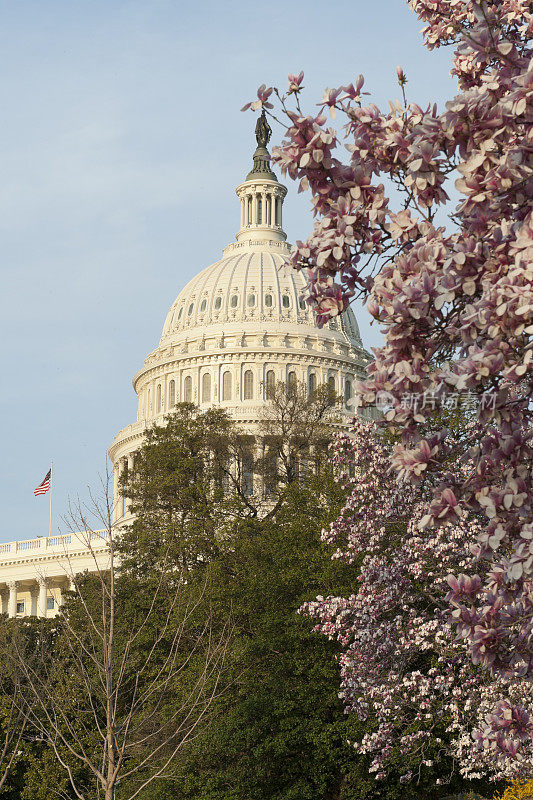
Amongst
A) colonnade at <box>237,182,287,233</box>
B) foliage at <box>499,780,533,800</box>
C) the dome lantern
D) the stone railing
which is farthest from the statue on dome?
foliage at <box>499,780,533,800</box>

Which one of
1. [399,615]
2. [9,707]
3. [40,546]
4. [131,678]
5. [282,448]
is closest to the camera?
[399,615]

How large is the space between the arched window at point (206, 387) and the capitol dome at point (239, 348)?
100 mm

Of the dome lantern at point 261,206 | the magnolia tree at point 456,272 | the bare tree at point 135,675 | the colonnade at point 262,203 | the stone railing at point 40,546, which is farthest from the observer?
the colonnade at point 262,203

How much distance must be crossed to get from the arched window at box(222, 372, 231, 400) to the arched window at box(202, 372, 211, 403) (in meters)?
1.48

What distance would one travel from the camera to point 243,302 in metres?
121

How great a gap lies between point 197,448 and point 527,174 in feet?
151

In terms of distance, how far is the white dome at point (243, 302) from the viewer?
390ft

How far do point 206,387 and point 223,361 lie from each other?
309cm

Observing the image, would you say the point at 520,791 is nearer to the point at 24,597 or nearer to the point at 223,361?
the point at 223,361

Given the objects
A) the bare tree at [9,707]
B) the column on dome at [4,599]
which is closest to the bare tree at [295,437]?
the bare tree at [9,707]

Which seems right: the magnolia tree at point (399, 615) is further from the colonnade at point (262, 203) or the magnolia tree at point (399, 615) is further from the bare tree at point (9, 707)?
the colonnade at point (262, 203)

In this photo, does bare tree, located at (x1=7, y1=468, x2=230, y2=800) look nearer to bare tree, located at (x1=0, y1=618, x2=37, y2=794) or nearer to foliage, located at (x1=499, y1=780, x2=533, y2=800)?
bare tree, located at (x1=0, y1=618, x2=37, y2=794)

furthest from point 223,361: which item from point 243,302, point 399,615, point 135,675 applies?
point 399,615

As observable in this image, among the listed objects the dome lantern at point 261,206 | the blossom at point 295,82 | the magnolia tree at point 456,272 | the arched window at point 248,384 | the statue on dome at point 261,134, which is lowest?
the magnolia tree at point 456,272
